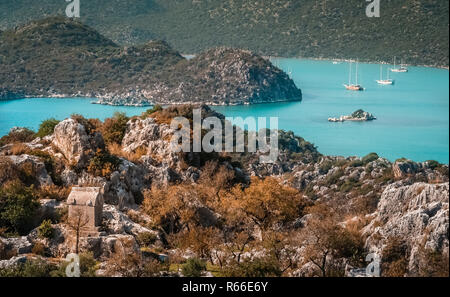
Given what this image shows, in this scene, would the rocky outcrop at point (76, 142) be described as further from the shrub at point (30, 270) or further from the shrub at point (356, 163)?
the shrub at point (356, 163)

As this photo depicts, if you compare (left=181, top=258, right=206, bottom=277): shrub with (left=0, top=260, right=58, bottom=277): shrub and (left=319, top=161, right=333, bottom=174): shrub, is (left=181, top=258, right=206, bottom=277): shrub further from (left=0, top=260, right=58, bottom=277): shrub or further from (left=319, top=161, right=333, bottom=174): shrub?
(left=319, top=161, right=333, bottom=174): shrub

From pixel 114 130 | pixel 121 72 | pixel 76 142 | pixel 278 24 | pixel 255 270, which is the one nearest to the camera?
pixel 255 270

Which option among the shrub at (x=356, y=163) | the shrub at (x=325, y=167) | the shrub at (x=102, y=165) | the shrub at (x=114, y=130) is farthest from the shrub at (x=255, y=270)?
the shrub at (x=356, y=163)

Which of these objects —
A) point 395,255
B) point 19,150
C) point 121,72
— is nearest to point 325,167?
point 19,150

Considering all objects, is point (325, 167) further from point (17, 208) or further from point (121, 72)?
point (121, 72)
